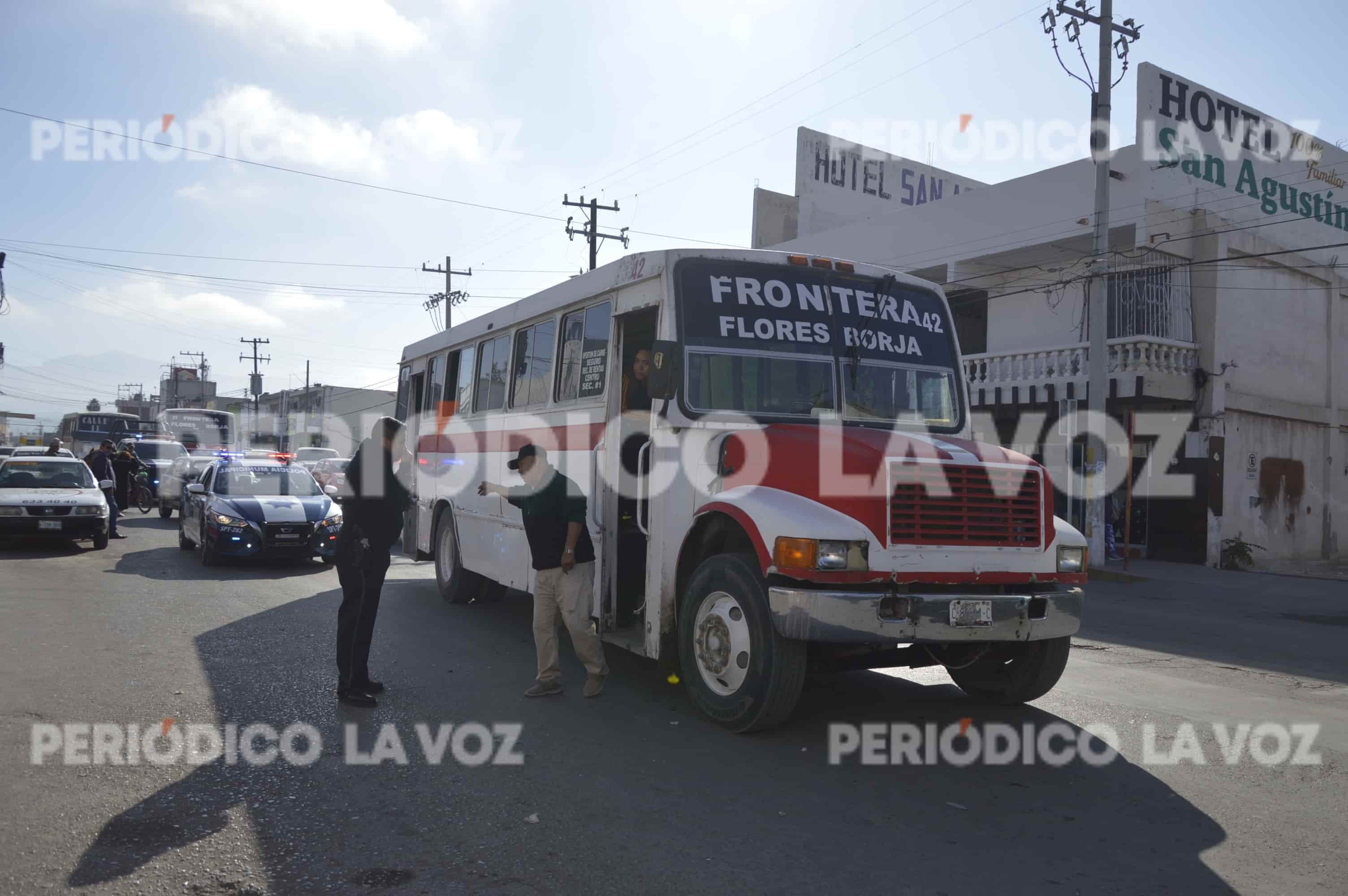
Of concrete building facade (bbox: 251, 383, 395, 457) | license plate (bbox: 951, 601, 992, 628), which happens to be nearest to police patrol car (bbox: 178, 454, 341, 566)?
license plate (bbox: 951, 601, 992, 628)

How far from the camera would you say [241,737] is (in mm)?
5645

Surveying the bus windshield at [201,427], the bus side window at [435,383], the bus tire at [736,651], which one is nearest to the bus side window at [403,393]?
the bus side window at [435,383]

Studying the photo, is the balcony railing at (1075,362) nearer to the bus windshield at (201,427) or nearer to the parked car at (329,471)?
the parked car at (329,471)

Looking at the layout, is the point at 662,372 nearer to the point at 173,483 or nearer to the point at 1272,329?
the point at 173,483

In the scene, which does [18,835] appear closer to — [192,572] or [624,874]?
[624,874]

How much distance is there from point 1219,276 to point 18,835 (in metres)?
22.7

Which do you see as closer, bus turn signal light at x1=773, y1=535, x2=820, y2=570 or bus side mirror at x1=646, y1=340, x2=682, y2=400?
bus turn signal light at x1=773, y1=535, x2=820, y2=570

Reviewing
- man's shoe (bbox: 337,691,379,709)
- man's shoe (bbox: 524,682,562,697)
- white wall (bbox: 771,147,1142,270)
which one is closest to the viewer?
man's shoe (bbox: 337,691,379,709)

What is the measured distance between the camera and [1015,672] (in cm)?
668

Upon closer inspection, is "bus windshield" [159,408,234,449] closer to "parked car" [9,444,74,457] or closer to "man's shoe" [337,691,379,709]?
"parked car" [9,444,74,457]

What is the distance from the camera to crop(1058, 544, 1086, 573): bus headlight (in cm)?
614

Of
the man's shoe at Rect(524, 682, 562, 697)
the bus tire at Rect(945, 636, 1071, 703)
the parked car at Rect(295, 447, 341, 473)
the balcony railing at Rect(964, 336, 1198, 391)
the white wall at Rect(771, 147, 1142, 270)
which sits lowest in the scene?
the man's shoe at Rect(524, 682, 562, 697)

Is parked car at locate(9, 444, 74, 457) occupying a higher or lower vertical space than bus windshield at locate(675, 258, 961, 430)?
lower

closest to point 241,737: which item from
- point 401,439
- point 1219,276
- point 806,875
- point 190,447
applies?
point 401,439
